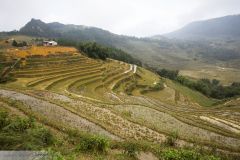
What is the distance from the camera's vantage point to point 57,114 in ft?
75.1

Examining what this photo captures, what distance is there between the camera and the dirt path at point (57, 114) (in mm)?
20531

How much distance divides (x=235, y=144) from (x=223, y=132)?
3.00 metres

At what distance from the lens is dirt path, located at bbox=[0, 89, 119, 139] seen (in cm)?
2053

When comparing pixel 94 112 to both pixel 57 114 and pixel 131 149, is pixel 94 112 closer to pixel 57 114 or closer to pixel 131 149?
pixel 57 114

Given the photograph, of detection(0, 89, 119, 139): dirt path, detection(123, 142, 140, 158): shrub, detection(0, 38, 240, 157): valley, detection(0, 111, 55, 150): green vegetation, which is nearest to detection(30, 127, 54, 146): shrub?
detection(0, 111, 55, 150): green vegetation

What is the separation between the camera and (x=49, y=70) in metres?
50.6

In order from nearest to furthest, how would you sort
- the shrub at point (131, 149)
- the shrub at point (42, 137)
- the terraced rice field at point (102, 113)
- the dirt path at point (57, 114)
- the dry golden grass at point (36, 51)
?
the shrub at point (42, 137) → the shrub at point (131, 149) → the dirt path at point (57, 114) → the terraced rice field at point (102, 113) → the dry golden grass at point (36, 51)

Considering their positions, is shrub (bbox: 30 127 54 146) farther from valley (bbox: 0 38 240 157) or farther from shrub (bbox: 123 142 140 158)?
shrub (bbox: 123 142 140 158)

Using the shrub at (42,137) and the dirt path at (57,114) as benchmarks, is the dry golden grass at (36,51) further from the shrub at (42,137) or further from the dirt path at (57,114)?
the shrub at (42,137)

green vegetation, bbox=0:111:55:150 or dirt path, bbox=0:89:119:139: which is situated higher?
green vegetation, bbox=0:111:55:150

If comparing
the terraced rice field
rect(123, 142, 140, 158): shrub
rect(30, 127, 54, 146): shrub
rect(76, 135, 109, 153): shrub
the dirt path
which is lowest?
the terraced rice field

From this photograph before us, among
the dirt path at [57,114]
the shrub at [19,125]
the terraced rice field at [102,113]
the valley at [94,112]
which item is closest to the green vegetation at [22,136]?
the shrub at [19,125]

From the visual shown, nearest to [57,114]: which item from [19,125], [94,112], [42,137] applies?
[94,112]

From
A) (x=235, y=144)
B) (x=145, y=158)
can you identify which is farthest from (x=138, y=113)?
(x=145, y=158)
